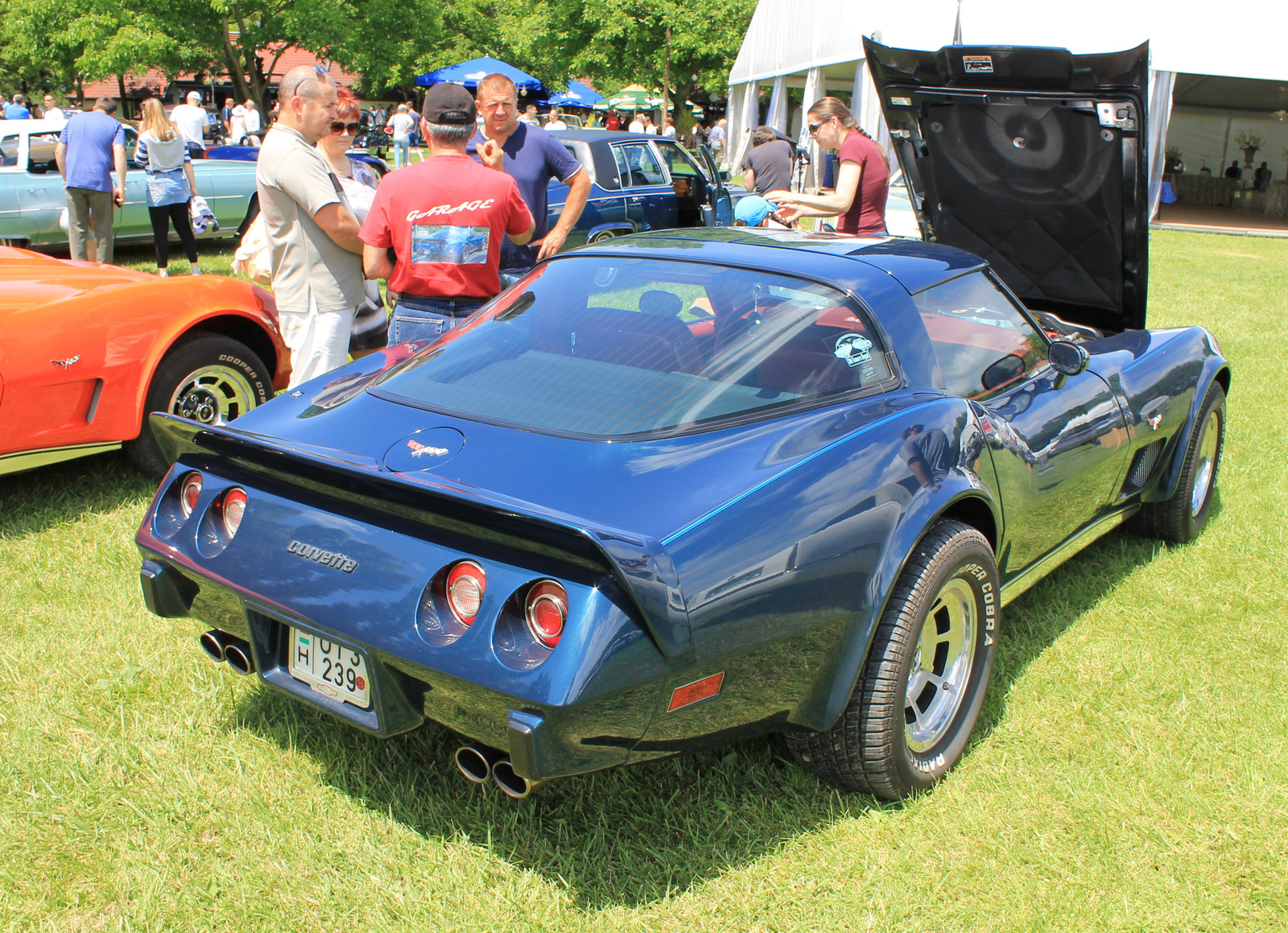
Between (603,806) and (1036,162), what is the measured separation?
3478 mm

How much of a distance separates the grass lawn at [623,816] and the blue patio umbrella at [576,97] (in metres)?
38.5

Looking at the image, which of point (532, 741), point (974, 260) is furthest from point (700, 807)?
point (974, 260)

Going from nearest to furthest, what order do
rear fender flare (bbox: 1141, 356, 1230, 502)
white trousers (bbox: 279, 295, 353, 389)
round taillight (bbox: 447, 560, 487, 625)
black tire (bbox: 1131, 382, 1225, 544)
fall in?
round taillight (bbox: 447, 560, 487, 625)
rear fender flare (bbox: 1141, 356, 1230, 502)
black tire (bbox: 1131, 382, 1225, 544)
white trousers (bbox: 279, 295, 353, 389)

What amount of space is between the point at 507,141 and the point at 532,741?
13.0ft

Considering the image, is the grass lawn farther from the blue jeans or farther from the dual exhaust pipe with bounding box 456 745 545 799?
the blue jeans

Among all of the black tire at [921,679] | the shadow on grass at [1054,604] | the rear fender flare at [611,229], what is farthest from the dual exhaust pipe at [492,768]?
the rear fender flare at [611,229]

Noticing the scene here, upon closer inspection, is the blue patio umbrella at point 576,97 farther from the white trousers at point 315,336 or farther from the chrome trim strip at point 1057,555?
the chrome trim strip at point 1057,555

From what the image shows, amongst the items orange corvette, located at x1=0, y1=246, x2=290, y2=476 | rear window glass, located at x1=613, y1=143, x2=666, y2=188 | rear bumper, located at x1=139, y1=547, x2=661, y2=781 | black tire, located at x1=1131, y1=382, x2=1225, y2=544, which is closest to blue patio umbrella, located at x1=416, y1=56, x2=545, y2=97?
rear window glass, located at x1=613, y1=143, x2=666, y2=188

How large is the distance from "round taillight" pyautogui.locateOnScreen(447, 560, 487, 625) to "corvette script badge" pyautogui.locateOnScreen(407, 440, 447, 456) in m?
0.36

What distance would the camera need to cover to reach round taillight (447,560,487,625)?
76.4 inches

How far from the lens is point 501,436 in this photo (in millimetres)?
2285

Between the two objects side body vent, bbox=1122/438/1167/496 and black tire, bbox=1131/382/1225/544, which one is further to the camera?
black tire, bbox=1131/382/1225/544

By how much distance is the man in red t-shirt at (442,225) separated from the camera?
12.8ft

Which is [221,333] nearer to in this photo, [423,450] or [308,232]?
[308,232]
